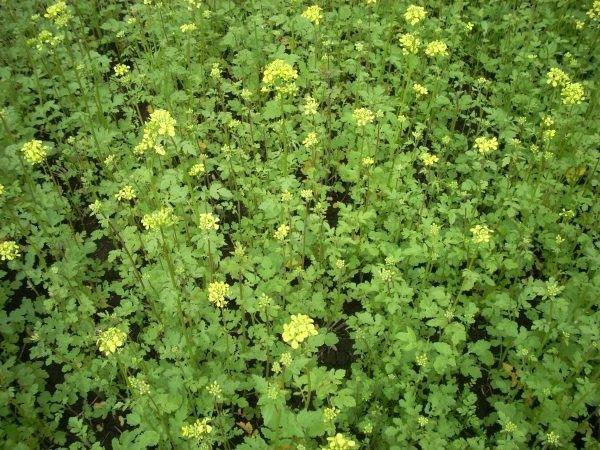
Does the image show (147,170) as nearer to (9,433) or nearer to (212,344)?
(212,344)

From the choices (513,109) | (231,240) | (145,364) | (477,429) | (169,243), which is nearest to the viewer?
(477,429)

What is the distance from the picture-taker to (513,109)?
6398mm

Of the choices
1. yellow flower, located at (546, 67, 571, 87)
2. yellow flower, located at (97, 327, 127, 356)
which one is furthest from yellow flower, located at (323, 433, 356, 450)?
yellow flower, located at (546, 67, 571, 87)

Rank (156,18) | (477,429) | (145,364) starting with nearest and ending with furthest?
(477,429)
(145,364)
(156,18)

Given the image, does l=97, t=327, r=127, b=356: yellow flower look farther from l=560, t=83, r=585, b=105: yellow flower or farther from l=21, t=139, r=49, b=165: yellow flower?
l=560, t=83, r=585, b=105: yellow flower

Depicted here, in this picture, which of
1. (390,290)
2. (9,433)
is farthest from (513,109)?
(9,433)

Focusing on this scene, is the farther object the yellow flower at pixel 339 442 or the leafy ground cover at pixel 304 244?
the leafy ground cover at pixel 304 244

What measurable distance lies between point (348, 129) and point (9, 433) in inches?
183

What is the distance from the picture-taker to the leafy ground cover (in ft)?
13.0

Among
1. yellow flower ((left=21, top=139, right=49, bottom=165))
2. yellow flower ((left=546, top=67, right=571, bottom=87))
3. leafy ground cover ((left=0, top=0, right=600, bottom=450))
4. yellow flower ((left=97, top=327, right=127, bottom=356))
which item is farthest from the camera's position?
yellow flower ((left=546, top=67, right=571, bottom=87))

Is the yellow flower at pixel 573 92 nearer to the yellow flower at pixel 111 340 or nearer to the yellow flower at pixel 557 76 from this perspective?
the yellow flower at pixel 557 76

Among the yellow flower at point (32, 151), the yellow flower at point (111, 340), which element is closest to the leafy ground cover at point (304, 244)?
the yellow flower at point (32, 151)

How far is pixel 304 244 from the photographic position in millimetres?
4727

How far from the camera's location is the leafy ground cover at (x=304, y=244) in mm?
3963
